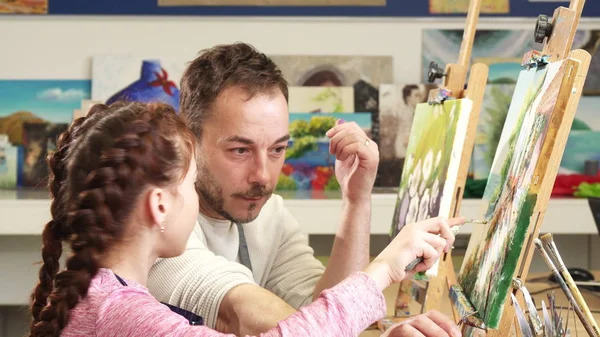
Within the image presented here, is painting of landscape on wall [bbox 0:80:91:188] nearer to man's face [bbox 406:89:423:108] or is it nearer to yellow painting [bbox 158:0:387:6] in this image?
yellow painting [bbox 158:0:387:6]

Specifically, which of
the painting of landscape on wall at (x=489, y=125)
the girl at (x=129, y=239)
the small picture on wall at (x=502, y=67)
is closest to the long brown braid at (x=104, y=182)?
the girl at (x=129, y=239)

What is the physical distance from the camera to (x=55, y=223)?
4.10 feet

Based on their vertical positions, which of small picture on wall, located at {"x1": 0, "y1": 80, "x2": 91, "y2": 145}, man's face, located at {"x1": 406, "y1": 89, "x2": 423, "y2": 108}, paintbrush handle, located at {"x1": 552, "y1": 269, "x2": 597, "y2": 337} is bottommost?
small picture on wall, located at {"x1": 0, "y1": 80, "x2": 91, "y2": 145}

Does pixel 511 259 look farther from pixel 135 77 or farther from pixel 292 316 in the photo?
pixel 135 77

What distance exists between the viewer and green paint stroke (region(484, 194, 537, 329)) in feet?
4.00

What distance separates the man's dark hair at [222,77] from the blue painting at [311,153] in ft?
6.51

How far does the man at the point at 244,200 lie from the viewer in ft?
4.86

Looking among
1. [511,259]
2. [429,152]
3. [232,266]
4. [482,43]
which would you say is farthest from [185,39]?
[511,259]

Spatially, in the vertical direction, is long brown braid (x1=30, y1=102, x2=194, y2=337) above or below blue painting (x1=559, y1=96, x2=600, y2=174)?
above

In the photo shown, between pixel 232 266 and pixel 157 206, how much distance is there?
1.10 ft

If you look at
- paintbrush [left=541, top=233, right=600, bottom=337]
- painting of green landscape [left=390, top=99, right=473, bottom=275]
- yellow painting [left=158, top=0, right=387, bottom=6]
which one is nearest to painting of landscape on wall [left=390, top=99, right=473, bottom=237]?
painting of green landscape [left=390, top=99, right=473, bottom=275]

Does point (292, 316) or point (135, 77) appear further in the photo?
point (135, 77)

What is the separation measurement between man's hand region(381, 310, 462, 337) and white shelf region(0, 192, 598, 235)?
6.71 feet

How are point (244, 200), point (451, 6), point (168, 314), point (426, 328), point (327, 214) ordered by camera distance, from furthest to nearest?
point (451, 6), point (327, 214), point (244, 200), point (426, 328), point (168, 314)
